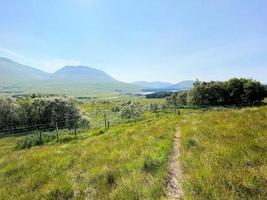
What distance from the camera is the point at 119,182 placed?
22.9ft

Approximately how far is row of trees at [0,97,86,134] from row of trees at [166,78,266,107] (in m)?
38.8

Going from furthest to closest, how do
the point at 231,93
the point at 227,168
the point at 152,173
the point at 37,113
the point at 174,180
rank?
the point at 231,93 < the point at 37,113 < the point at 152,173 < the point at 174,180 < the point at 227,168

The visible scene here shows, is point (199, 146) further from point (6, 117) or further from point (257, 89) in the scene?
point (257, 89)

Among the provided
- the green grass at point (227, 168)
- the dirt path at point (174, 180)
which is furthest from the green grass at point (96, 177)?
the green grass at point (227, 168)

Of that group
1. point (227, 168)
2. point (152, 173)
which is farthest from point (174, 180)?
point (227, 168)

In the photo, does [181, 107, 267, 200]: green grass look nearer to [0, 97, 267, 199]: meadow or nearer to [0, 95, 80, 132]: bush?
[0, 97, 267, 199]: meadow

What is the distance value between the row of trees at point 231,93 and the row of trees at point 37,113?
3880 centimetres

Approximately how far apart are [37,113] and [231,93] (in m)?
62.0

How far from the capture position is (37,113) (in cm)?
5634

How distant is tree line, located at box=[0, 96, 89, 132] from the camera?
56000 mm

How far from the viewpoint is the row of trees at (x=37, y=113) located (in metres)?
56.0

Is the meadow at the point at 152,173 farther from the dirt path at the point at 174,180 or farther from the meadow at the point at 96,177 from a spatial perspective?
the dirt path at the point at 174,180

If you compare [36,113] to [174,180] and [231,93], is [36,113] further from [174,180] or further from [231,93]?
[231,93]

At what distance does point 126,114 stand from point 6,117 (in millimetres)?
28506
